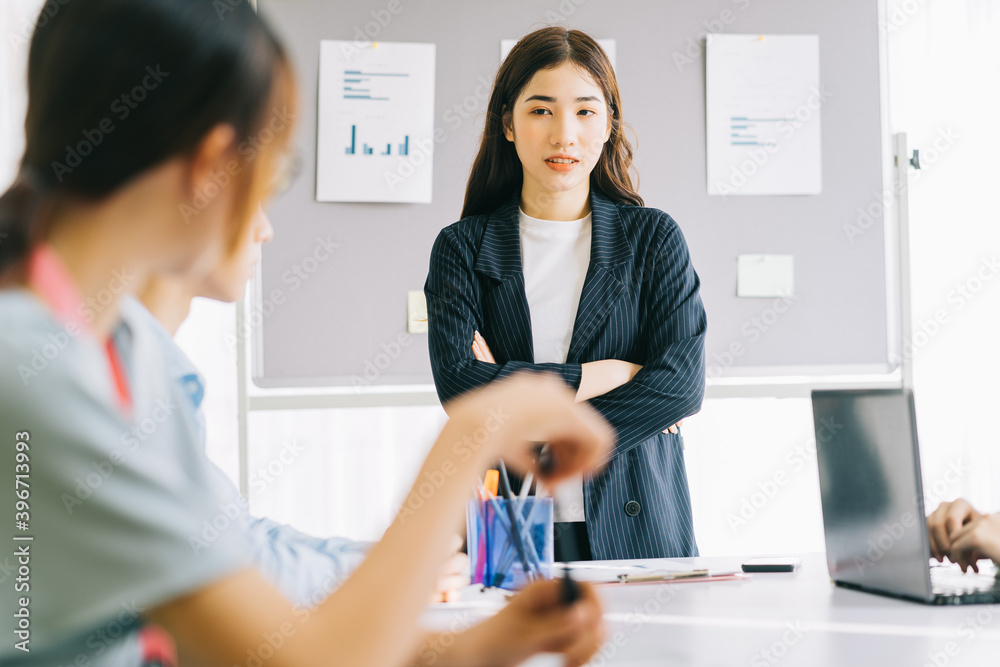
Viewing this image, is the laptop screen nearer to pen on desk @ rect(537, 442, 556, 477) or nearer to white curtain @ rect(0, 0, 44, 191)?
pen on desk @ rect(537, 442, 556, 477)

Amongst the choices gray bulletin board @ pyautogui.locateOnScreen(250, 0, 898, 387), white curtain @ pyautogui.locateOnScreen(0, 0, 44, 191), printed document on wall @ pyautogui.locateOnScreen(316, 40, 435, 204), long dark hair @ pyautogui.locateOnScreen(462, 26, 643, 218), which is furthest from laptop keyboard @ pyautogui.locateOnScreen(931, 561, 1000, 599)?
white curtain @ pyautogui.locateOnScreen(0, 0, 44, 191)

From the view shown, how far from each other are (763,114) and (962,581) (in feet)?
6.28

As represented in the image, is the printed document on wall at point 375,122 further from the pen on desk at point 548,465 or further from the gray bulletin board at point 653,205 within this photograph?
the pen on desk at point 548,465

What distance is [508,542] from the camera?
1.13m

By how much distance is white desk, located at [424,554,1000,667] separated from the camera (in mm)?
866

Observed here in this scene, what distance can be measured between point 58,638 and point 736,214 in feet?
8.25

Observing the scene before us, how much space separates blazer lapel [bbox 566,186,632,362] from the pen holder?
2.10ft

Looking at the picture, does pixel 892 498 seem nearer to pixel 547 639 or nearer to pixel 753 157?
pixel 547 639

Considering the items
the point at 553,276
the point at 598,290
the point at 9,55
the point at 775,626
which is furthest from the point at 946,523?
the point at 9,55

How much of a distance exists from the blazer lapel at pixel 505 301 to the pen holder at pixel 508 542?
2.05 ft

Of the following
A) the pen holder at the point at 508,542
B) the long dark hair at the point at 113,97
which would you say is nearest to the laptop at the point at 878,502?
the pen holder at the point at 508,542

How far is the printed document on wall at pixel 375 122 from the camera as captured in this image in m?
2.62

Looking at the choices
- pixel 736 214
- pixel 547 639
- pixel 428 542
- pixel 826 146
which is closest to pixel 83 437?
pixel 428 542

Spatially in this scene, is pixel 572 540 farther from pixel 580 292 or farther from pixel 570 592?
pixel 570 592
